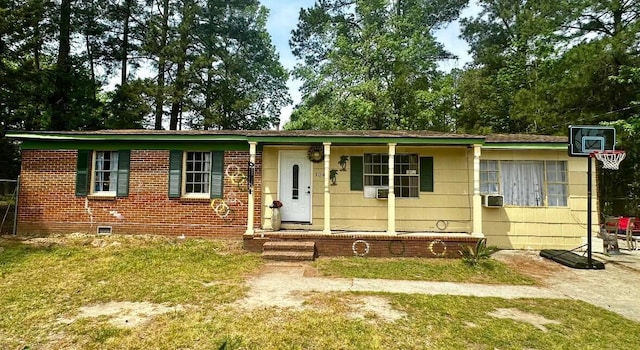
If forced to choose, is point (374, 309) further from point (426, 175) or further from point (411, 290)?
point (426, 175)

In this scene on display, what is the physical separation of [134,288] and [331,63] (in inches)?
731

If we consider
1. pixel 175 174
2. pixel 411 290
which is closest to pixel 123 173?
pixel 175 174

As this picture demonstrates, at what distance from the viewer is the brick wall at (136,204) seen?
9.11 metres

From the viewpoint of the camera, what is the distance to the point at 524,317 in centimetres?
446

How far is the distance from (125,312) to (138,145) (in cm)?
609

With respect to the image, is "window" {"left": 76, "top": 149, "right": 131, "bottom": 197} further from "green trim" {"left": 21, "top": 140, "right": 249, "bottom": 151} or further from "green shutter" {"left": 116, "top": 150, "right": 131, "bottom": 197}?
"green trim" {"left": 21, "top": 140, "right": 249, "bottom": 151}

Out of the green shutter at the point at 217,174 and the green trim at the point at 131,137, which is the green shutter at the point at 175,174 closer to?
the green trim at the point at 131,137

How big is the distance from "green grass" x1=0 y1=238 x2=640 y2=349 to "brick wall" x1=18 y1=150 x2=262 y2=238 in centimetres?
263

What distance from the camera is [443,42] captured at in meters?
23.2

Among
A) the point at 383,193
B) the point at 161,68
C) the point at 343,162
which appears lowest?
the point at 383,193

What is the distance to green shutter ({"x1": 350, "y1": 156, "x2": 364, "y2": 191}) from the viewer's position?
9125 millimetres

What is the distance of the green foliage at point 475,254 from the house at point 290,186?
3.25ft

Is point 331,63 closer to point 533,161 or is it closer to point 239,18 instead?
point 239,18

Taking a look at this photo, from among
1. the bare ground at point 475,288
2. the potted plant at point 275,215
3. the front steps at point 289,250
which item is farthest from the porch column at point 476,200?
the potted plant at point 275,215
